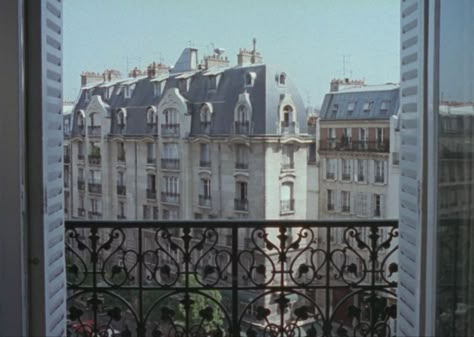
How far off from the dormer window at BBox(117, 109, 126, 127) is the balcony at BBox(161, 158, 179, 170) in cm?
37

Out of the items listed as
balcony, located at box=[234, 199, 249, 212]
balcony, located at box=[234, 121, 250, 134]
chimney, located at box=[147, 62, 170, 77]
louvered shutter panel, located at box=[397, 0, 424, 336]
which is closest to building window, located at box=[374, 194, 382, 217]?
balcony, located at box=[234, 199, 249, 212]

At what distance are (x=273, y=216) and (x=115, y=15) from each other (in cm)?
179

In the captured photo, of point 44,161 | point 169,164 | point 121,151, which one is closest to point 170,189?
point 169,164

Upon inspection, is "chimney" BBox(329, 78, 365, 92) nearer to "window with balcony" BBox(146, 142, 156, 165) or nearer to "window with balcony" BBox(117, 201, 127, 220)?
"window with balcony" BBox(146, 142, 156, 165)

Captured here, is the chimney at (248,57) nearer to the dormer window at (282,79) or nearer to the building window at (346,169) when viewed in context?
the dormer window at (282,79)

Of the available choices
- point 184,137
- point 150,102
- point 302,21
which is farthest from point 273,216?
point 302,21

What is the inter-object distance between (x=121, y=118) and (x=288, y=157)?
3.90 feet

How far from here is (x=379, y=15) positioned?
12.5ft

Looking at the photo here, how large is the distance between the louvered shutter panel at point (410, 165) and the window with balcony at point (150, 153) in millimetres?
2312

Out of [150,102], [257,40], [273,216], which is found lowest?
[273,216]

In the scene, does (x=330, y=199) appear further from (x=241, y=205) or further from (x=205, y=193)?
(x=205, y=193)

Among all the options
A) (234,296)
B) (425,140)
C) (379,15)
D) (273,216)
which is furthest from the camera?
(379,15)

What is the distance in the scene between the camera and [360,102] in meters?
3.56

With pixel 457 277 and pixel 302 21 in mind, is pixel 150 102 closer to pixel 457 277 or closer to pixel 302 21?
pixel 302 21
